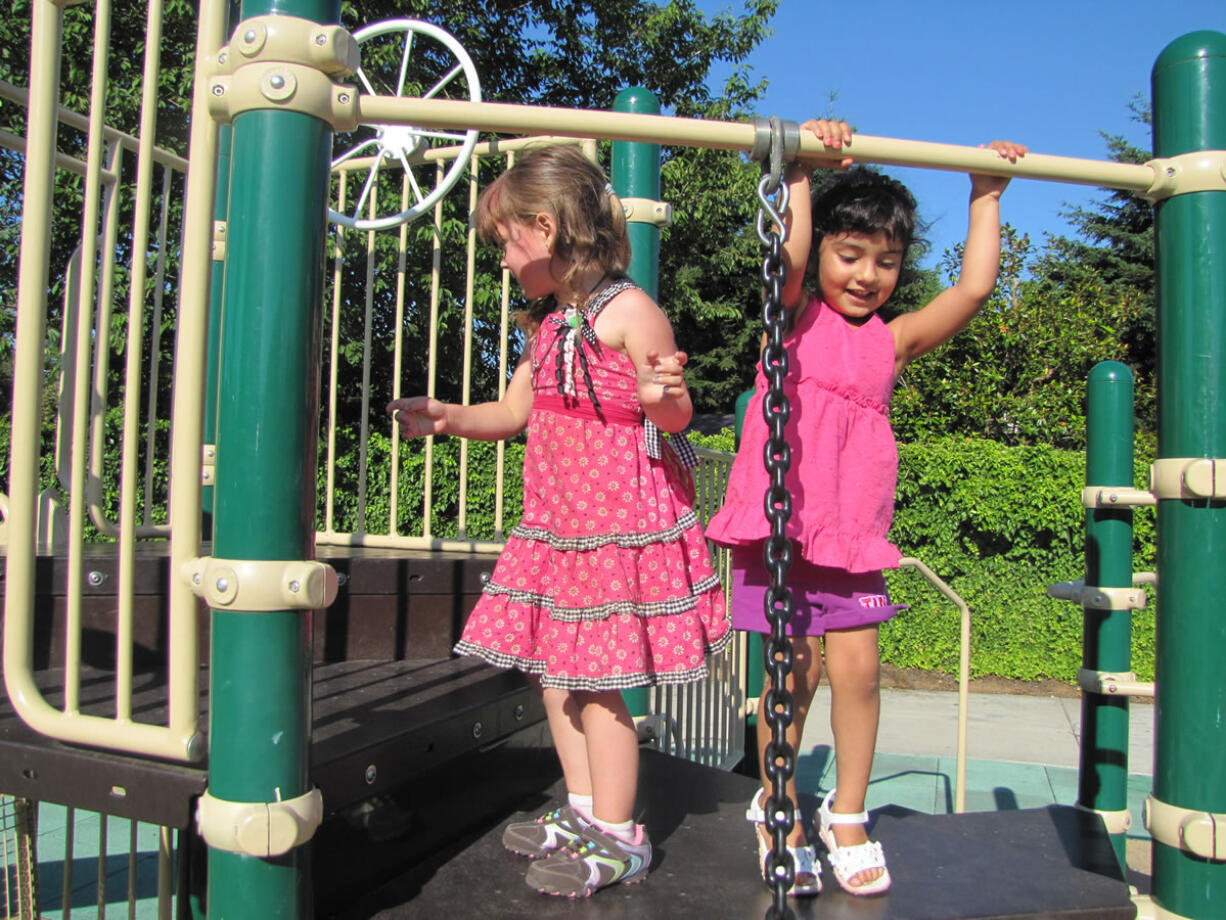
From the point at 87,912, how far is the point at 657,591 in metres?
2.87

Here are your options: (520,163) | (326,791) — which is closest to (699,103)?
(520,163)

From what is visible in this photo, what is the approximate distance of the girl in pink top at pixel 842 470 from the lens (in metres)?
1.83

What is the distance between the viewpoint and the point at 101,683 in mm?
2137

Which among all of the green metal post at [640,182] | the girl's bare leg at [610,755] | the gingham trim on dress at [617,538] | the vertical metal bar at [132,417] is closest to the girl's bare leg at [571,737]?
the girl's bare leg at [610,755]

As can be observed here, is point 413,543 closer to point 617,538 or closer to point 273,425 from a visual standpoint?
point 617,538

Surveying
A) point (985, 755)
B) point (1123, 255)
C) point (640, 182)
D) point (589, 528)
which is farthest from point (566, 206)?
point (1123, 255)

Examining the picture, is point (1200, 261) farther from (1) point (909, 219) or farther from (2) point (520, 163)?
(2) point (520, 163)

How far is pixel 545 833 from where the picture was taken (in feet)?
6.35

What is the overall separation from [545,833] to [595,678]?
35 cm

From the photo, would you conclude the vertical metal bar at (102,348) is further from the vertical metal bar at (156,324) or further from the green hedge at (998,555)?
the green hedge at (998,555)

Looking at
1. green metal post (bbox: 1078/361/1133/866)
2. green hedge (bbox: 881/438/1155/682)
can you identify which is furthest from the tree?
green metal post (bbox: 1078/361/1133/866)

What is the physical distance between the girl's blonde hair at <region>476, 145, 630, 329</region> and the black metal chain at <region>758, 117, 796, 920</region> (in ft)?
2.02

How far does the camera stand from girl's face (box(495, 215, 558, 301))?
2037mm

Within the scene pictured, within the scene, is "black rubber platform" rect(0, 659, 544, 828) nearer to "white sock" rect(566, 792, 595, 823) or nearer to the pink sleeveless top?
"white sock" rect(566, 792, 595, 823)
